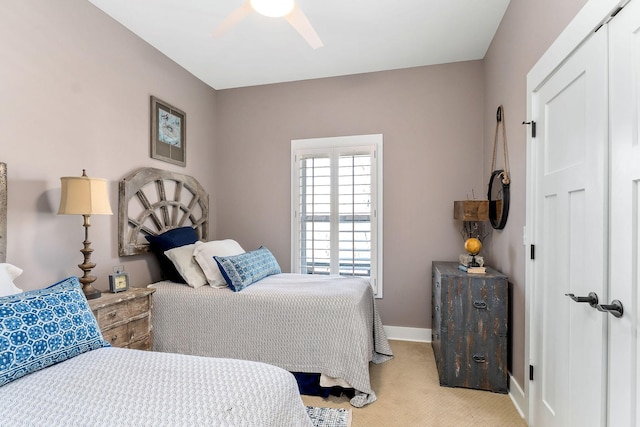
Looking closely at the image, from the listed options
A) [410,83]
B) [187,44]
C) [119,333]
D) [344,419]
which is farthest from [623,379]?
[187,44]

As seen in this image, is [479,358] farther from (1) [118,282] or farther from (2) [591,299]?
(1) [118,282]

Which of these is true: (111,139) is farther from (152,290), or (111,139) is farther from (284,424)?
(284,424)

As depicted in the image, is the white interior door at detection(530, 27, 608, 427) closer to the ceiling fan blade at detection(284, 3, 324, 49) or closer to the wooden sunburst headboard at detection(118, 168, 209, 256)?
the ceiling fan blade at detection(284, 3, 324, 49)

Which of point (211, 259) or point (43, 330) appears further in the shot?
point (211, 259)

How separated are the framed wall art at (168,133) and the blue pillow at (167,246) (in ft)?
2.46

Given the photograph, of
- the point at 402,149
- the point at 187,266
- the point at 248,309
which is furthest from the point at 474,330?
the point at 187,266

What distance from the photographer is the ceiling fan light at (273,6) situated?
191cm

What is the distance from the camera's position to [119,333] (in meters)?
2.15

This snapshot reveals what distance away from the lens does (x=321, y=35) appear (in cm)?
286

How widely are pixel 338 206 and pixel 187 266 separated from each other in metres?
1.70

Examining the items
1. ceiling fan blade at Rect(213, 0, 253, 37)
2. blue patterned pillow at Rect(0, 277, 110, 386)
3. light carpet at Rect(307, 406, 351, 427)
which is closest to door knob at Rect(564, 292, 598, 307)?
light carpet at Rect(307, 406, 351, 427)

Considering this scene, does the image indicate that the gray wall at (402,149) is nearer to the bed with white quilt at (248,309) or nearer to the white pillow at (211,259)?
the bed with white quilt at (248,309)

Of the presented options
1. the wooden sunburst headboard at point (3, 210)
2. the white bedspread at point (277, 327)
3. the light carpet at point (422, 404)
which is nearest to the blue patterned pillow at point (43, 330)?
the wooden sunburst headboard at point (3, 210)

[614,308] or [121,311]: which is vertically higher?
[614,308]
